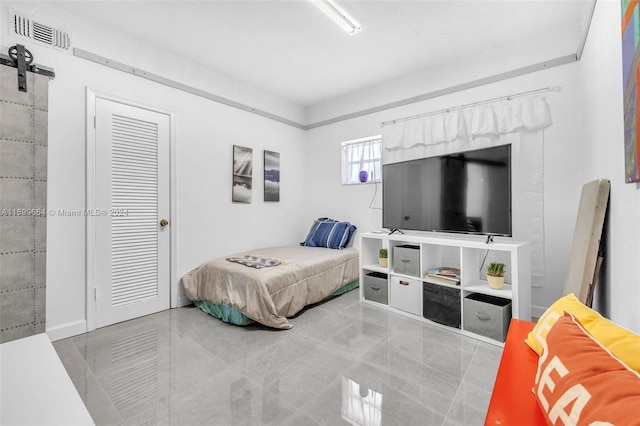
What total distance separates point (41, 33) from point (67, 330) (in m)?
2.55

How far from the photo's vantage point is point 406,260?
2967 millimetres

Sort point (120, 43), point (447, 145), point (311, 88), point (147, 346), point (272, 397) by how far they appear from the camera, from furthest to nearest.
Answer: point (311, 88)
point (447, 145)
point (120, 43)
point (147, 346)
point (272, 397)

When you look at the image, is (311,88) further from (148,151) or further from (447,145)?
(148,151)

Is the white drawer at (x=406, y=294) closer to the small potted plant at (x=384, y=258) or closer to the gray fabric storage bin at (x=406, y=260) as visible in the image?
the gray fabric storage bin at (x=406, y=260)

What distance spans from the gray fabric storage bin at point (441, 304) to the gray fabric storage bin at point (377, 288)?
46 cm

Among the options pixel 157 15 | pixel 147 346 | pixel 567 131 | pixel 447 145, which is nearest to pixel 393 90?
pixel 447 145

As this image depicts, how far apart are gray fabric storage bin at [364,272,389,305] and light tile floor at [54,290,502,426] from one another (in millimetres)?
395

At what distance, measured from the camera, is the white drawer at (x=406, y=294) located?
2.84 meters

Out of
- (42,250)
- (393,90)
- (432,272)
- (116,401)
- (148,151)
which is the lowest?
(116,401)

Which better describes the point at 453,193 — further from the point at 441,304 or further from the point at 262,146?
the point at 262,146

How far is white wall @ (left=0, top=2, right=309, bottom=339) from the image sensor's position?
244 cm

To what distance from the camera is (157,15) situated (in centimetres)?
256

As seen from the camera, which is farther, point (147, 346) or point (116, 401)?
point (147, 346)

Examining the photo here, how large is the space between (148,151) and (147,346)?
1.94 meters
